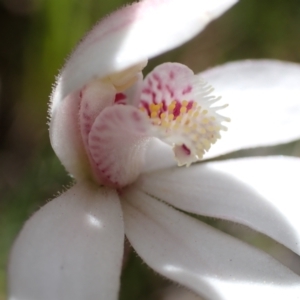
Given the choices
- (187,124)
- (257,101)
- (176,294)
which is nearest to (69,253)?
(187,124)

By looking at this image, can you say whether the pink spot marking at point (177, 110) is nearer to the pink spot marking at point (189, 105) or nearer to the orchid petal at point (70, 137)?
the pink spot marking at point (189, 105)

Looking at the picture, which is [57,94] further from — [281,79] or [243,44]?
[243,44]

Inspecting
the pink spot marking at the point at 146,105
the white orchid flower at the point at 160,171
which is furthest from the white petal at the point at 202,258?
the pink spot marking at the point at 146,105

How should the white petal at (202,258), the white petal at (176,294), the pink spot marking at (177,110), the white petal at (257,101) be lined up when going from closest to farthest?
the white petal at (202,258) → the pink spot marking at (177,110) → the white petal at (257,101) → the white petal at (176,294)

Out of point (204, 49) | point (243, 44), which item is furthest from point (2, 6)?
point (243, 44)

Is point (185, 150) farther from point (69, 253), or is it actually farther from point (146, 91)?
point (69, 253)
